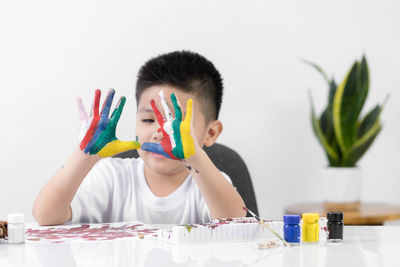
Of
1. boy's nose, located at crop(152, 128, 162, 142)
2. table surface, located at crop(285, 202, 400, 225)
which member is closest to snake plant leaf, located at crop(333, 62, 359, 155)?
table surface, located at crop(285, 202, 400, 225)

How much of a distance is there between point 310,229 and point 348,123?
122cm

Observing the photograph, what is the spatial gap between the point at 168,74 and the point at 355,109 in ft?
3.25

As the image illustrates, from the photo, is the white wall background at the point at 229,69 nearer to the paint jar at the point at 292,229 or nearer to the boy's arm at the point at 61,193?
the boy's arm at the point at 61,193

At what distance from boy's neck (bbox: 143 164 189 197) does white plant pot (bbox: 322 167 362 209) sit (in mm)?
870

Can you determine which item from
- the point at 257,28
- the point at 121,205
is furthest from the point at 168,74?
the point at 257,28

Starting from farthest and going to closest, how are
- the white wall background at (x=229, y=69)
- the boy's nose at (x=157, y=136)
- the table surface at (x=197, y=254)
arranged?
the white wall background at (x=229, y=69) < the boy's nose at (x=157, y=136) < the table surface at (x=197, y=254)

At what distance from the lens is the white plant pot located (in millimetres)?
2031

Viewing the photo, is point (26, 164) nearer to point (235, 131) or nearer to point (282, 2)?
point (235, 131)

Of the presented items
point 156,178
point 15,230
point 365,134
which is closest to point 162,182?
point 156,178

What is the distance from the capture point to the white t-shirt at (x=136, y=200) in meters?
1.32

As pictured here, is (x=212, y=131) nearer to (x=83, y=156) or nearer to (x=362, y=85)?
(x=83, y=156)

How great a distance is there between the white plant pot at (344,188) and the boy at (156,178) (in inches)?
32.5

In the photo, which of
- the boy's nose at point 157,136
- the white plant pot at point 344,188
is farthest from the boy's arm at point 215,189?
the white plant pot at point 344,188

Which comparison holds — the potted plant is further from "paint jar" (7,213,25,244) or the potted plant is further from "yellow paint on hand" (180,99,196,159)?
"paint jar" (7,213,25,244)
